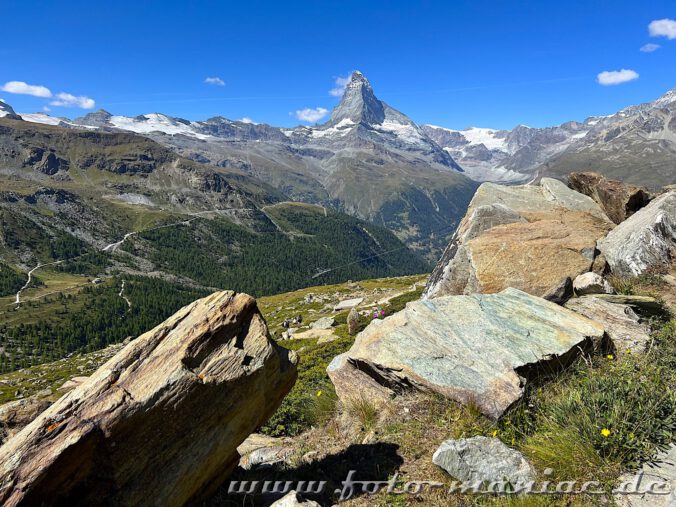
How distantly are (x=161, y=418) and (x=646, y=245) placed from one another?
20.8 metres

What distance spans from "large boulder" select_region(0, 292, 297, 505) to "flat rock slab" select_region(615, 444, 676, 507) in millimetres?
7294

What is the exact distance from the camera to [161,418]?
768 cm

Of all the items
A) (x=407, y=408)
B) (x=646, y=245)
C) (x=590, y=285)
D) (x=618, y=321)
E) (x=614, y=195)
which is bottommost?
(x=407, y=408)

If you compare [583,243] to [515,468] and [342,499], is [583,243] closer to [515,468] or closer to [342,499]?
[515,468]

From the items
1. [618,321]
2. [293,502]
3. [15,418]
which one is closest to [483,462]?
[293,502]

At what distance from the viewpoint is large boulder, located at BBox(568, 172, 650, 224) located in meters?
24.4

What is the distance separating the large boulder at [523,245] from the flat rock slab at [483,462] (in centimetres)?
997

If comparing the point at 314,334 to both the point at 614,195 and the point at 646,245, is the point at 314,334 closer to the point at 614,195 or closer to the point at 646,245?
the point at 614,195

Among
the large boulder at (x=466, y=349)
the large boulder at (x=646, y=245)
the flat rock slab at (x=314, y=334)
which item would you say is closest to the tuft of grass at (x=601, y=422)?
the large boulder at (x=466, y=349)

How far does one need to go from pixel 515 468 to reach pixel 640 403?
2.69 m

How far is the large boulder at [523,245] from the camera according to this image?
56.7 feet

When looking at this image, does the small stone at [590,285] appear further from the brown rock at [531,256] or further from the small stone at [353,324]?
the small stone at [353,324]

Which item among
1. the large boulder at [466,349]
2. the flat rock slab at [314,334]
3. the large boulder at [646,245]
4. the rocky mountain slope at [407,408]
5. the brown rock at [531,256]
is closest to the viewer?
the rocky mountain slope at [407,408]

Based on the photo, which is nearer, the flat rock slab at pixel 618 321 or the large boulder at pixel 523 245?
the flat rock slab at pixel 618 321
